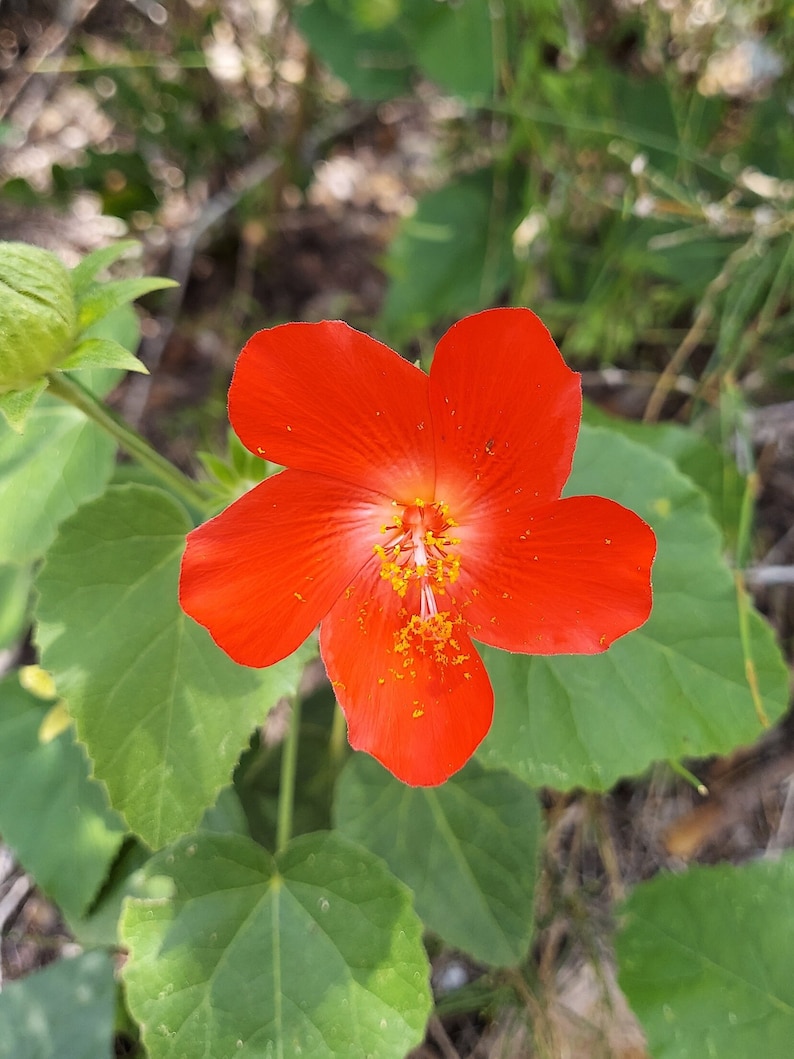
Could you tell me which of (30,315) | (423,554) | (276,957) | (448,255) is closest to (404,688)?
(423,554)

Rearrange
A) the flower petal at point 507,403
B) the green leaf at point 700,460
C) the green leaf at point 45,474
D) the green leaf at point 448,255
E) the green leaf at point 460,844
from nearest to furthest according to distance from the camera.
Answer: the flower petal at point 507,403, the green leaf at point 45,474, the green leaf at point 460,844, the green leaf at point 700,460, the green leaf at point 448,255

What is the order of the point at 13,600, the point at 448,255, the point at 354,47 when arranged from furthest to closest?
the point at 448,255 < the point at 354,47 < the point at 13,600

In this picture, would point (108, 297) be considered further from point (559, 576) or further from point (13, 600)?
point (13, 600)

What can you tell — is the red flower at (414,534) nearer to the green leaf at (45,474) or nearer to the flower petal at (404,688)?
the flower petal at (404,688)

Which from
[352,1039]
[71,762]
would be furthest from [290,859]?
[71,762]

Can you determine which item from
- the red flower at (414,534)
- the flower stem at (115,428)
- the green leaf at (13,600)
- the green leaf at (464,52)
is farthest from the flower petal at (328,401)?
the green leaf at (464,52)

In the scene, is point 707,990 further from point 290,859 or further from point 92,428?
point 92,428
